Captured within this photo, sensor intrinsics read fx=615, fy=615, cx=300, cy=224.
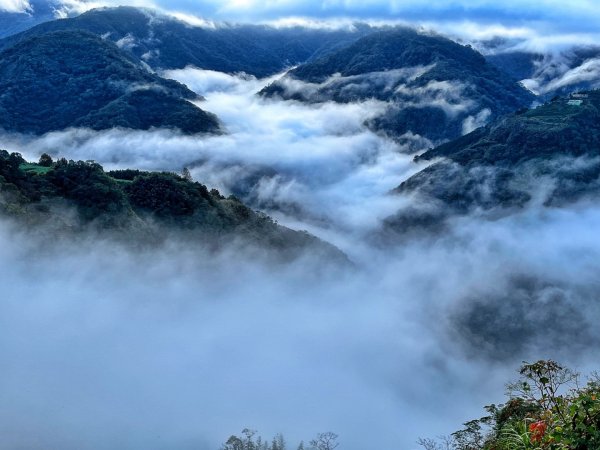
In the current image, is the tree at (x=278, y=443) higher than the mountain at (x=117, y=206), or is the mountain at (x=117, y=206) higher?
the mountain at (x=117, y=206)

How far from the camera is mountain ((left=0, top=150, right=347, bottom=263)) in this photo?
239 ft

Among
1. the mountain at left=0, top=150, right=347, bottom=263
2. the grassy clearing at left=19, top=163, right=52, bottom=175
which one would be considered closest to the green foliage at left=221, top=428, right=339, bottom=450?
the mountain at left=0, top=150, right=347, bottom=263

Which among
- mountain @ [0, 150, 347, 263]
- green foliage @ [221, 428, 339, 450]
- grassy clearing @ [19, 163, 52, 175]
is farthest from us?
grassy clearing @ [19, 163, 52, 175]

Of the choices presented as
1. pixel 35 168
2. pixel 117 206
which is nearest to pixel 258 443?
pixel 117 206

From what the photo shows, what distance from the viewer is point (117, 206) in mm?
78250

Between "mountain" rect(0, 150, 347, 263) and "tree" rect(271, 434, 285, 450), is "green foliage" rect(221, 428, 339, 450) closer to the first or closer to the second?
"tree" rect(271, 434, 285, 450)

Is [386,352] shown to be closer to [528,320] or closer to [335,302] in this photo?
[335,302]

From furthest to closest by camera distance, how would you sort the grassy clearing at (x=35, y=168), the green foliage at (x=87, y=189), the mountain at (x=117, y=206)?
1. the grassy clearing at (x=35, y=168)
2. the green foliage at (x=87, y=189)
3. the mountain at (x=117, y=206)

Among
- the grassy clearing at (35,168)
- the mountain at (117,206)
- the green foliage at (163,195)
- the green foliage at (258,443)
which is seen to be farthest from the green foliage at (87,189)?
the green foliage at (258,443)

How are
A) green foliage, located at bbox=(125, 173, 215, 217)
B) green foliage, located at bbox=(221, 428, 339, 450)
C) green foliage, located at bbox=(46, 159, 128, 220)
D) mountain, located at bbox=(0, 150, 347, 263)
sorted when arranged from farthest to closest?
1. green foliage, located at bbox=(125, 173, 215, 217)
2. green foliage, located at bbox=(46, 159, 128, 220)
3. mountain, located at bbox=(0, 150, 347, 263)
4. green foliage, located at bbox=(221, 428, 339, 450)

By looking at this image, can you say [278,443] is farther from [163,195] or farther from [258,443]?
[163,195]

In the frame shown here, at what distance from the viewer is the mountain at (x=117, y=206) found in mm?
72875

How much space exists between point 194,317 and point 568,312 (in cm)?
9701

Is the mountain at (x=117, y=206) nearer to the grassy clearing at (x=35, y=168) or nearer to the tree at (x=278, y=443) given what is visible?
the grassy clearing at (x=35, y=168)
